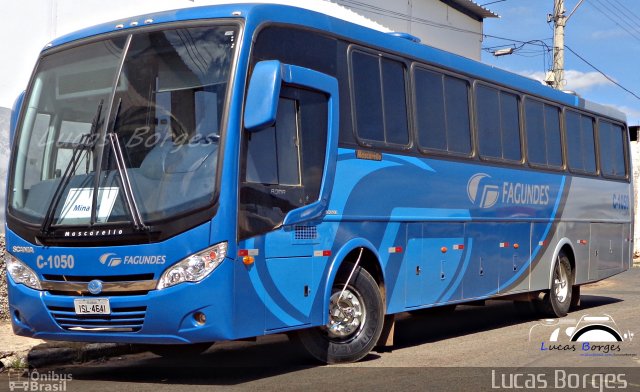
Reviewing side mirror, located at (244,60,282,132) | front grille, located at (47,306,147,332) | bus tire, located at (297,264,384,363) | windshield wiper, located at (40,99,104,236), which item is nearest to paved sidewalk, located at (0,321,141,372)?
front grille, located at (47,306,147,332)

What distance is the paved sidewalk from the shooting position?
933 cm

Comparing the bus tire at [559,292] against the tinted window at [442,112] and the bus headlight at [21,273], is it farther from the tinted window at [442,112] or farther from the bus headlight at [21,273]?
the bus headlight at [21,273]

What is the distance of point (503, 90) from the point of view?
12961mm

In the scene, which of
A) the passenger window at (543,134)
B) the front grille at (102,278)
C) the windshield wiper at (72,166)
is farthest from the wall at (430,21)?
the front grille at (102,278)

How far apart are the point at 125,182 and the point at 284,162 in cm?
148

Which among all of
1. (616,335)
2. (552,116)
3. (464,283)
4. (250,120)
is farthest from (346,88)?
(552,116)

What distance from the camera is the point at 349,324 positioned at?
931cm

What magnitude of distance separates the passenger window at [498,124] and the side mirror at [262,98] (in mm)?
4861

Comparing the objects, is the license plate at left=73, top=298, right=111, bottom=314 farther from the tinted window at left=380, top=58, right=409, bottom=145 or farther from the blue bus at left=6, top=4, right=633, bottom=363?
the tinted window at left=380, top=58, right=409, bottom=145

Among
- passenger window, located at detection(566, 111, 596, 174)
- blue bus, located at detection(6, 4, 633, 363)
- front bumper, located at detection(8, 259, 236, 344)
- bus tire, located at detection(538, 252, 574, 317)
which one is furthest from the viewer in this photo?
passenger window, located at detection(566, 111, 596, 174)

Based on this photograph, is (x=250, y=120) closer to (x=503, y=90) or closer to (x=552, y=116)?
(x=503, y=90)

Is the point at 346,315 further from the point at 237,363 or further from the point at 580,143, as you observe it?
the point at 580,143

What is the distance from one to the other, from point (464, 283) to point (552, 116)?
421cm

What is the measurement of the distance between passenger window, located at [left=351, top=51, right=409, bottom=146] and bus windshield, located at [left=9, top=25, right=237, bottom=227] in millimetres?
1988
